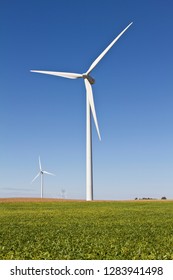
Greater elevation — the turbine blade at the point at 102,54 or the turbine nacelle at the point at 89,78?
the turbine blade at the point at 102,54

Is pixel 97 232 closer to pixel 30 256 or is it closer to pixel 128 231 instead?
pixel 128 231

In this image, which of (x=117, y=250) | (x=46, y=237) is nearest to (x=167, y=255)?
(x=117, y=250)

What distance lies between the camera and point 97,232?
17.2 m

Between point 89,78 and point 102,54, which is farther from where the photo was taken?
point 89,78

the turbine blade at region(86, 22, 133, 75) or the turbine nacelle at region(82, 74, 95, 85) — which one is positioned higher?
the turbine blade at region(86, 22, 133, 75)

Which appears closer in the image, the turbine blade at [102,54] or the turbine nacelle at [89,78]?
the turbine blade at [102,54]

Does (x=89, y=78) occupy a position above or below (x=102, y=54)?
below

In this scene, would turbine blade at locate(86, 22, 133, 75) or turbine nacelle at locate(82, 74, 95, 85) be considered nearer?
turbine blade at locate(86, 22, 133, 75)

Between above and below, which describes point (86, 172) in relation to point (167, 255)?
above

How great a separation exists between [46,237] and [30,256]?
4059mm
